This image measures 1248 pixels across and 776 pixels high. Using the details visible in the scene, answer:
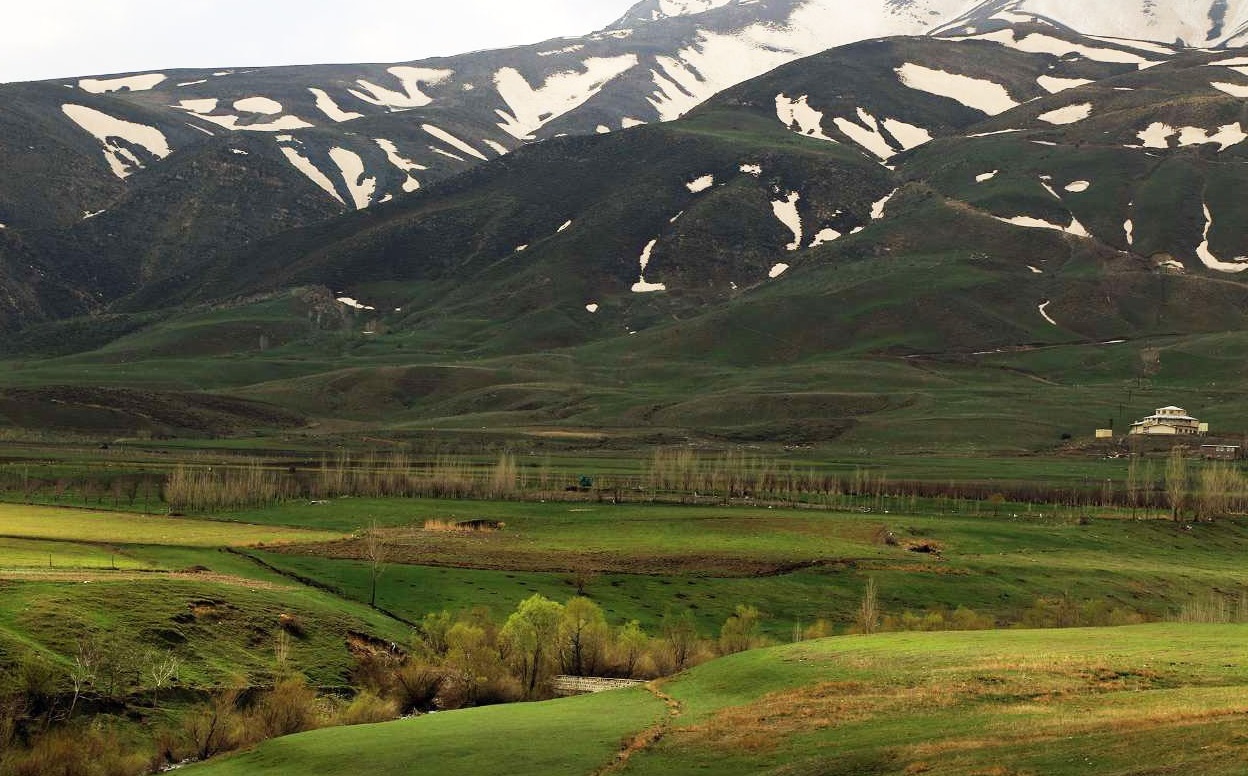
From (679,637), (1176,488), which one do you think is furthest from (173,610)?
(1176,488)

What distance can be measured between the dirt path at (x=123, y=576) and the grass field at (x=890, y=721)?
890 inches

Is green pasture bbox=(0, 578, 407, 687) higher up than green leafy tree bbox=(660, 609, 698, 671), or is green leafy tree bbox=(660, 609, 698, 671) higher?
green pasture bbox=(0, 578, 407, 687)

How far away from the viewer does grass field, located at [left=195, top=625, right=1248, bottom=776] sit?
36781 mm

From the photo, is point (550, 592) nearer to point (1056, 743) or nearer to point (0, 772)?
point (0, 772)

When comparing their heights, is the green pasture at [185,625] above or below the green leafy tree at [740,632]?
above

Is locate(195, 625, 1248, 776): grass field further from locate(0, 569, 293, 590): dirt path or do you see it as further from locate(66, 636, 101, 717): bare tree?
locate(0, 569, 293, 590): dirt path

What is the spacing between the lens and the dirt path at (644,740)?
143ft

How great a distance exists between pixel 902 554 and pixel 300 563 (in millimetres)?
47600

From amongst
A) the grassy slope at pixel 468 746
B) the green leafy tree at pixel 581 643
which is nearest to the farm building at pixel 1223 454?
the green leafy tree at pixel 581 643

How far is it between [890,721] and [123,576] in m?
44.4

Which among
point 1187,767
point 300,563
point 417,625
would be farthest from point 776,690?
point 300,563

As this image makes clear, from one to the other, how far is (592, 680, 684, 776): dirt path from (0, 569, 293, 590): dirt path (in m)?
31.5

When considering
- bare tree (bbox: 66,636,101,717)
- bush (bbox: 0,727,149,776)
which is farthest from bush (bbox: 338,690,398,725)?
bare tree (bbox: 66,636,101,717)

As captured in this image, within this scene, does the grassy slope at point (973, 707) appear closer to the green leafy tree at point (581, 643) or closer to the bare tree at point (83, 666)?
the green leafy tree at point (581, 643)
